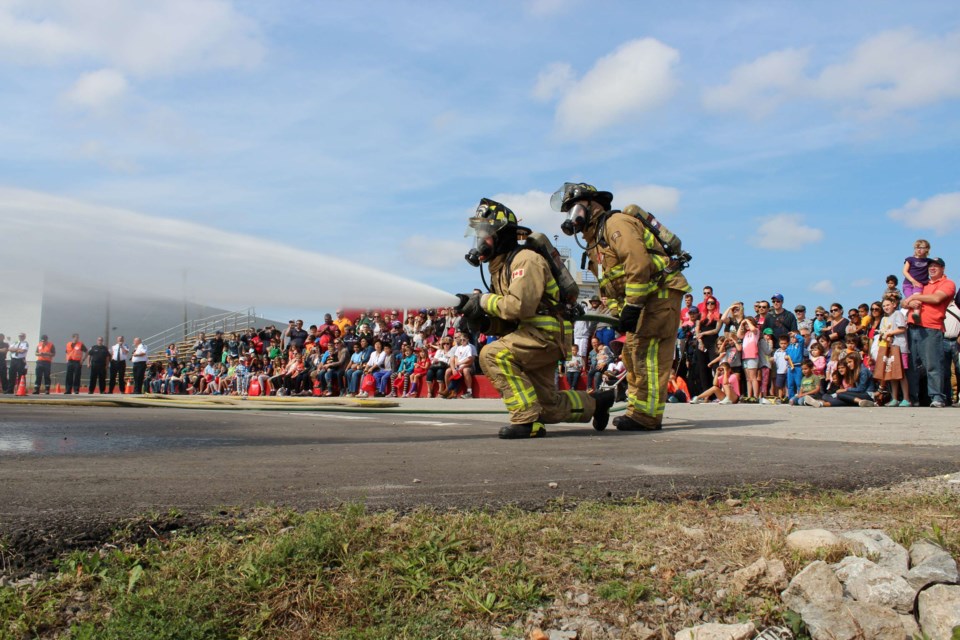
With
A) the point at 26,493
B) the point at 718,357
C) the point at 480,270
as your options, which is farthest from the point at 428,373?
the point at 26,493

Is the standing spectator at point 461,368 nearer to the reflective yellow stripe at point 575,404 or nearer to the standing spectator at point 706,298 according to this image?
the standing spectator at point 706,298

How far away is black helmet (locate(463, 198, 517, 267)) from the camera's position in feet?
24.1

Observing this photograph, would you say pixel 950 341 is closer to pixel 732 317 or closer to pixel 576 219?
pixel 732 317

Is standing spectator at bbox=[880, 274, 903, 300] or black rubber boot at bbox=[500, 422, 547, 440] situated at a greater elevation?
standing spectator at bbox=[880, 274, 903, 300]

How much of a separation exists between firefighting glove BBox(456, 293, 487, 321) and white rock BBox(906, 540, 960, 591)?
4.90 m

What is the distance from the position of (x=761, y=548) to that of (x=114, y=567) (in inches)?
77.5

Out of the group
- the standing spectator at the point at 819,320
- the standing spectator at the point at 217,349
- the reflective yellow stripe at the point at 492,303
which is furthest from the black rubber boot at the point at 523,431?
the standing spectator at the point at 217,349

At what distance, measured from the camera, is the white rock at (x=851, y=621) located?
7.55 feet

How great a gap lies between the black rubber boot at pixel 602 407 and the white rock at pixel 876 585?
524 cm

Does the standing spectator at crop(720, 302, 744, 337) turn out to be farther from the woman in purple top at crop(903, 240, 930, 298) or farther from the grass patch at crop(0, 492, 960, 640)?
the grass patch at crop(0, 492, 960, 640)

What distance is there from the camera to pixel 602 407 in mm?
7824

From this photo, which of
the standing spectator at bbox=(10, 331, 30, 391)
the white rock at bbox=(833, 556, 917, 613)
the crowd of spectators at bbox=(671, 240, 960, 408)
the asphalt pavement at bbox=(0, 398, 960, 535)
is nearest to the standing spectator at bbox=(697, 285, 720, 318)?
the crowd of spectators at bbox=(671, 240, 960, 408)

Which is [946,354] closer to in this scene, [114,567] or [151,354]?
[114,567]

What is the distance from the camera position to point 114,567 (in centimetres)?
263
